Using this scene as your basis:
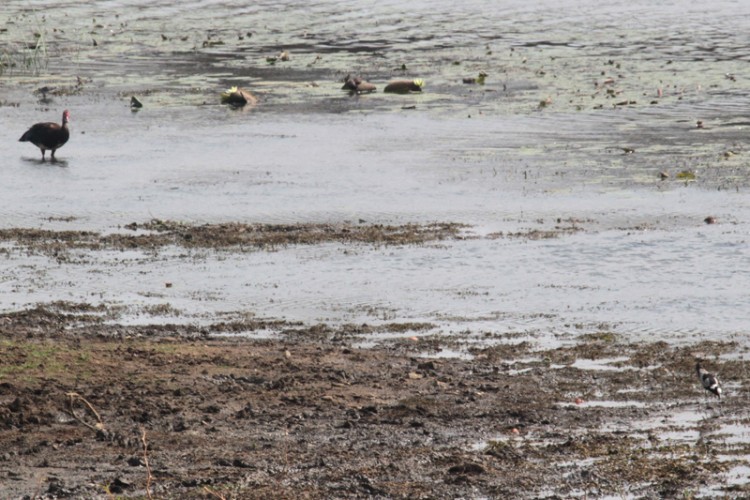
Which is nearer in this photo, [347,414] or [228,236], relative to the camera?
[347,414]

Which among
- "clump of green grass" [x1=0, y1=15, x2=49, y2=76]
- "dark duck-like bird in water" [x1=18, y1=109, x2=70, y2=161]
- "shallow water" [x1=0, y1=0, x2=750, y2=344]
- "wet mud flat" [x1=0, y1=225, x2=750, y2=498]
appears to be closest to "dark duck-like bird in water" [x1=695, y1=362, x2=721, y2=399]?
"wet mud flat" [x1=0, y1=225, x2=750, y2=498]

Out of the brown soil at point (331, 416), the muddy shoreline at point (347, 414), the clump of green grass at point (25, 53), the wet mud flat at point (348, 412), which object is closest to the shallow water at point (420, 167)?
the clump of green grass at point (25, 53)

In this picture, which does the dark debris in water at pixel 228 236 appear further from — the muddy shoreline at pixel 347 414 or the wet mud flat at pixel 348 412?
the muddy shoreline at pixel 347 414

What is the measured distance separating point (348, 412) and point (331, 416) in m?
0.14

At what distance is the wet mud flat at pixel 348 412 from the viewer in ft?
26.7

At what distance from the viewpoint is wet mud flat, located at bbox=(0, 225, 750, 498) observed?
8.14 metres

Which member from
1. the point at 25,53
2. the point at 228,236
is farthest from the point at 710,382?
the point at 25,53

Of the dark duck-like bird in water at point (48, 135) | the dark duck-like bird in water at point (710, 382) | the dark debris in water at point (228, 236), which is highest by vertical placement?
the dark duck-like bird in water at point (710, 382)

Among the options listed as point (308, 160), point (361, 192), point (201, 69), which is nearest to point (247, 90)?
point (201, 69)

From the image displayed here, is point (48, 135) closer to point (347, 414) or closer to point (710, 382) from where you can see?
point (347, 414)

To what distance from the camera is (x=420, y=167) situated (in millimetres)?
20594

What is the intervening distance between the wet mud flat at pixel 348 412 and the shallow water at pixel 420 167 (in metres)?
0.77

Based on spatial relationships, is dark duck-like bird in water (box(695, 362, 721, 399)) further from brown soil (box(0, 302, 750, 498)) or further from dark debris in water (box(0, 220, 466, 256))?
dark debris in water (box(0, 220, 466, 256))

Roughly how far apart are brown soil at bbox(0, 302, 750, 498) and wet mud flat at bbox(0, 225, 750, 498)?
20mm
